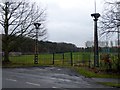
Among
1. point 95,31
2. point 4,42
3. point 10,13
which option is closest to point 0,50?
point 4,42

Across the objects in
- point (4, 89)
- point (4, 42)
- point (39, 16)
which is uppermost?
point (39, 16)

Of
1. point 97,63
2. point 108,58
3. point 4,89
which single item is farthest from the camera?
point 97,63

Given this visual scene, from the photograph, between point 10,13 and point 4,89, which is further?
point 10,13

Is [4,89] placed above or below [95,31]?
below

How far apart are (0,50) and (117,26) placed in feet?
71.7

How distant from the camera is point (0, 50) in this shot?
41.9 metres

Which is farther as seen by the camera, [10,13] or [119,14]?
[10,13]

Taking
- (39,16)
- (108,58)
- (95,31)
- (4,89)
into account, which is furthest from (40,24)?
(4,89)

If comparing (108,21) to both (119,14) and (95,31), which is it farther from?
(95,31)

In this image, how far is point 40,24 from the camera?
40.4m

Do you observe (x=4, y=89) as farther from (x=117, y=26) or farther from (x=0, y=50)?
(x=0, y=50)

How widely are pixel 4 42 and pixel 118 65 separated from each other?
19.3 meters

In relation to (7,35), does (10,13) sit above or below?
above

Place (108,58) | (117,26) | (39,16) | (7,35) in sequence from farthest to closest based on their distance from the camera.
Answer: (39,16) < (7,35) < (108,58) < (117,26)
